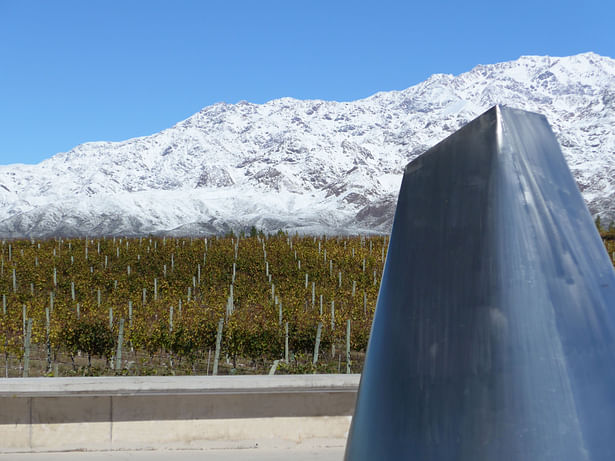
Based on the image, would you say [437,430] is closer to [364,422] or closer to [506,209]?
[364,422]

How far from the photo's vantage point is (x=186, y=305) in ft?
63.9

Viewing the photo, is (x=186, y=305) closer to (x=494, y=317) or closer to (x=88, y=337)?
(x=88, y=337)

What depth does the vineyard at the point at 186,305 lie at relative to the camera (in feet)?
48.4

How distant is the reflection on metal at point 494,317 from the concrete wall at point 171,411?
3.37m

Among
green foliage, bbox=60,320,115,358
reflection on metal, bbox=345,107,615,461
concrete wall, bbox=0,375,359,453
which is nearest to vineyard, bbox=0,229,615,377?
green foliage, bbox=60,320,115,358

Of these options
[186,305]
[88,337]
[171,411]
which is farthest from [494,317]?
[186,305]

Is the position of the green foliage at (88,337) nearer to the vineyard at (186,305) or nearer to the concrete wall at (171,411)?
the vineyard at (186,305)

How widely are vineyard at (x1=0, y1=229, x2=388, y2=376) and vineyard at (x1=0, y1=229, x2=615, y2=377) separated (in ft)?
0.16

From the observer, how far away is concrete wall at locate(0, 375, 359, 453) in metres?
5.60

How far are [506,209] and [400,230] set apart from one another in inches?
19.6

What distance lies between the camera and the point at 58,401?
18.4ft

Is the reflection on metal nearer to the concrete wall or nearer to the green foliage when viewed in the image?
the concrete wall

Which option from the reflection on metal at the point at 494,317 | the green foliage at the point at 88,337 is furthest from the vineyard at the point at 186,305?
the reflection on metal at the point at 494,317

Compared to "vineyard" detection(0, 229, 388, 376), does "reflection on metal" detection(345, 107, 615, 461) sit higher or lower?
higher
